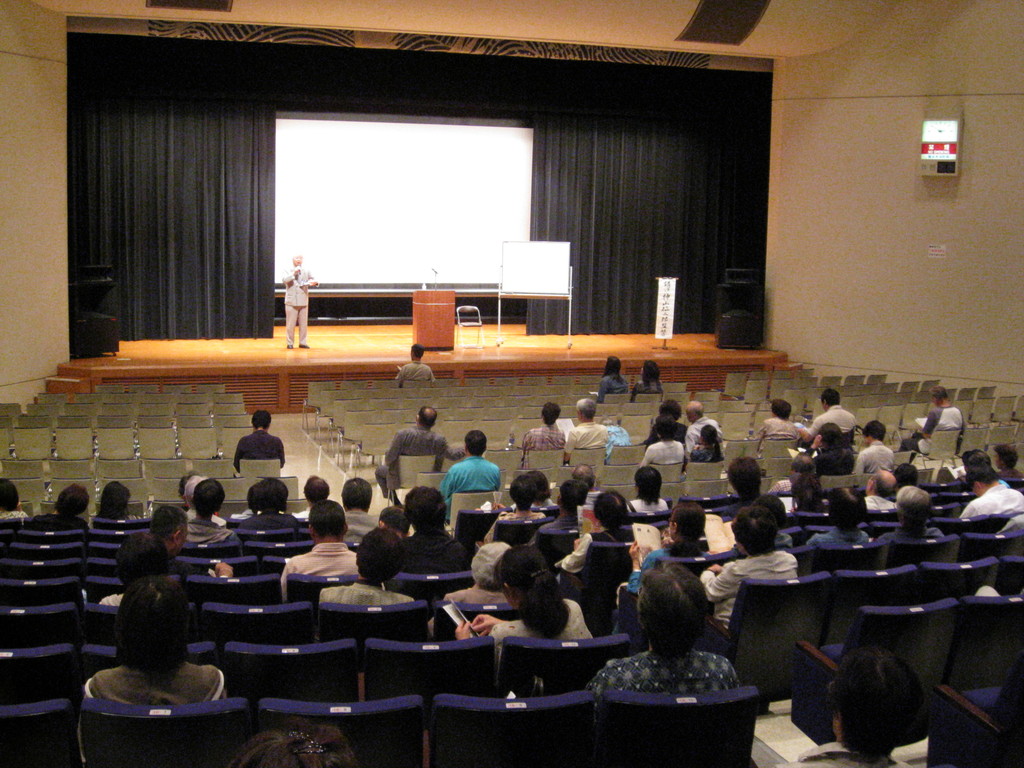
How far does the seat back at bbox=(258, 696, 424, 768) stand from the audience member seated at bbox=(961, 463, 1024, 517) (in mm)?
4443

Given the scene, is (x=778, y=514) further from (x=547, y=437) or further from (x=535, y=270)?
(x=535, y=270)

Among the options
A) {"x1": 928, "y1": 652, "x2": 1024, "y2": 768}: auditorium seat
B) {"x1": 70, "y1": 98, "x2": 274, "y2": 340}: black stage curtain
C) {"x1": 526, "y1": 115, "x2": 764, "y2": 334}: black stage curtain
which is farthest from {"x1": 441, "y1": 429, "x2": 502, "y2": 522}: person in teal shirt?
{"x1": 526, "y1": 115, "x2": 764, "y2": 334}: black stage curtain

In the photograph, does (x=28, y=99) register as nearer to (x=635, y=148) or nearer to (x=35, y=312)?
(x=35, y=312)

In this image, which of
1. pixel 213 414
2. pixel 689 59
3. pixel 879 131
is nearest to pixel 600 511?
pixel 213 414

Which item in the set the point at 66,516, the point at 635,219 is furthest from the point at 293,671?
the point at 635,219

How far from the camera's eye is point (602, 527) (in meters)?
5.14

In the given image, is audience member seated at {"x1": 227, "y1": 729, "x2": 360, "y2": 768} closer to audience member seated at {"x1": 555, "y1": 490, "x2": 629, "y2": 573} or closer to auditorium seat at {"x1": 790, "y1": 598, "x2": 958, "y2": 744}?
auditorium seat at {"x1": 790, "y1": 598, "x2": 958, "y2": 744}

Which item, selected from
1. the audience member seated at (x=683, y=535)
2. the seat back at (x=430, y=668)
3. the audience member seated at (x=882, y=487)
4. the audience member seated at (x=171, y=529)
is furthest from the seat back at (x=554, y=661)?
the audience member seated at (x=882, y=487)

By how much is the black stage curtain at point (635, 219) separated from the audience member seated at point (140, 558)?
14837 mm

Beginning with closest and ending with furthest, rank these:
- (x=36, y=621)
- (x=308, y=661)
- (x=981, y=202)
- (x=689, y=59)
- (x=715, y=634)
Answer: (x=308, y=661) < (x=36, y=621) < (x=715, y=634) < (x=981, y=202) < (x=689, y=59)

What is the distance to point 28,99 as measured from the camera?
12812 millimetres

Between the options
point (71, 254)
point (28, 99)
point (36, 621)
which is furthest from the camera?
point (71, 254)

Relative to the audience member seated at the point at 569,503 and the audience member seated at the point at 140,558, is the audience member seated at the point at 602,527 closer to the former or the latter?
the audience member seated at the point at 569,503

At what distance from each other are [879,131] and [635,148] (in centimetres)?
525
